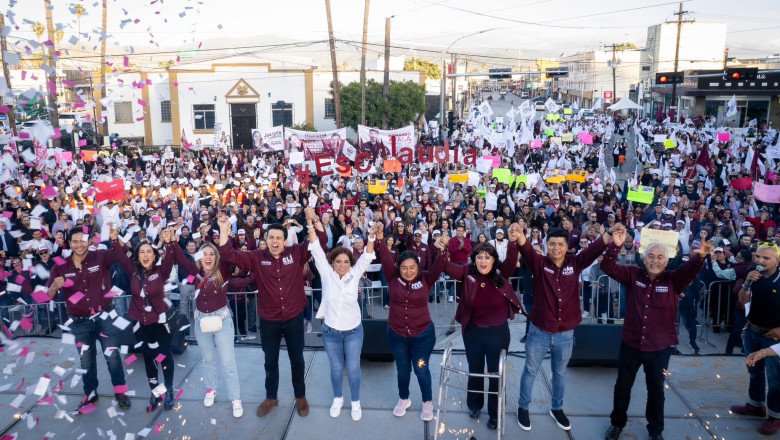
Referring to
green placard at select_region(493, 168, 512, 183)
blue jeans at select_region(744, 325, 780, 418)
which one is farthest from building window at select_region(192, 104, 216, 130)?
blue jeans at select_region(744, 325, 780, 418)

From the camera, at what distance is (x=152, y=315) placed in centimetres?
505

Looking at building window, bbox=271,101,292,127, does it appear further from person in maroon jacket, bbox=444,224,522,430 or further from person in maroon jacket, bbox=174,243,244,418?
person in maroon jacket, bbox=444,224,522,430

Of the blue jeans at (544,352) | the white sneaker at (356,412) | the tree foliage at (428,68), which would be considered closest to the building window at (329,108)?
the white sneaker at (356,412)

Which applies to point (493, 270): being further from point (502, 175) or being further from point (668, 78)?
point (668, 78)

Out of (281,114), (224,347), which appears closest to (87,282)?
A: (224,347)

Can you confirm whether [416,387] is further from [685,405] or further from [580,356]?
[685,405]

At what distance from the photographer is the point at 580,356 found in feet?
19.1

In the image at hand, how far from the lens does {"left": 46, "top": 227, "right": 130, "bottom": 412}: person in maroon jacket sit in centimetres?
510

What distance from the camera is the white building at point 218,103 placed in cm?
3450

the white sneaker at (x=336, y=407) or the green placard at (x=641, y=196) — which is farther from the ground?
the green placard at (x=641, y=196)

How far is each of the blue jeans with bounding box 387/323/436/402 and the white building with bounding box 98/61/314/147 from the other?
101 feet

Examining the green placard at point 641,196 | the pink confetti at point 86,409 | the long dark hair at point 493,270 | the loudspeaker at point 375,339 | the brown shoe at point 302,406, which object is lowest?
the pink confetti at point 86,409

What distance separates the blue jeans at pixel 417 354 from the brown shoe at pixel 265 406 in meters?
1.18

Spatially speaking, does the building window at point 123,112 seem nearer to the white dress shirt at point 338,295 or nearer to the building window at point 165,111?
the building window at point 165,111
